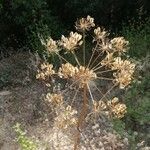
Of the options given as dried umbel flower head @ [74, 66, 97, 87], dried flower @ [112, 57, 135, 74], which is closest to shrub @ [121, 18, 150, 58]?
dried flower @ [112, 57, 135, 74]

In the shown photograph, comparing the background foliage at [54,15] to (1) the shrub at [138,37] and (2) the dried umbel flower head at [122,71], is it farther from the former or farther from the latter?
(2) the dried umbel flower head at [122,71]

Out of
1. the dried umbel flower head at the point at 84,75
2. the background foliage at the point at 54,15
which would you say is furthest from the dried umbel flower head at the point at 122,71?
the background foliage at the point at 54,15

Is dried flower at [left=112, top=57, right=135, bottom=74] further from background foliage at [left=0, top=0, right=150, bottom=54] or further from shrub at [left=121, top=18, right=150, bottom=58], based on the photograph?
background foliage at [left=0, top=0, right=150, bottom=54]

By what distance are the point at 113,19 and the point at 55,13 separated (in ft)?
3.33

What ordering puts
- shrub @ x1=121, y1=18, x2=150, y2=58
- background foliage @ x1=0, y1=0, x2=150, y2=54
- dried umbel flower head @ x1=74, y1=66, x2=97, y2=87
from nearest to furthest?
1. dried umbel flower head @ x1=74, y1=66, x2=97, y2=87
2. shrub @ x1=121, y1=18, x2=150, y2=58
3. background foliage @ x1=0, y1=0, x2=150, y2=54

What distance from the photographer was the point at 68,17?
895 cm

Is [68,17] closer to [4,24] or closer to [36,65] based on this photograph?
[4,24]

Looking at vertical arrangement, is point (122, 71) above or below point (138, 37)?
below

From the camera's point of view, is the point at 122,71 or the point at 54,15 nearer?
the point at 122,71

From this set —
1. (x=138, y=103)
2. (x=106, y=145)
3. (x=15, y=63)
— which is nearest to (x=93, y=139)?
(x=106, y=145)

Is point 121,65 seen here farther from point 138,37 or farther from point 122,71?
point 138,37

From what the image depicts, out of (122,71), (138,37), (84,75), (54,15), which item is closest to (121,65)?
(122,71)

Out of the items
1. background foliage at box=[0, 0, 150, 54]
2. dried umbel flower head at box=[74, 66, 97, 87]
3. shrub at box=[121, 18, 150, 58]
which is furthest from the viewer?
background foliage at box=[0, 0, 150, 54]

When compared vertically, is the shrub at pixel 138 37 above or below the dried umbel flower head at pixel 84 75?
above
